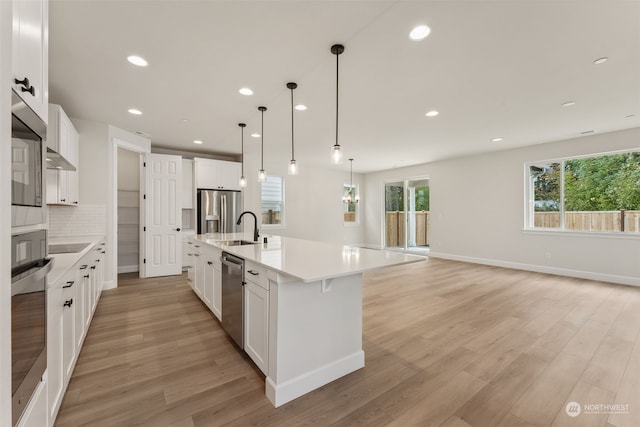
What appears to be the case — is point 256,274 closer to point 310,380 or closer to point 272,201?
point 310,380

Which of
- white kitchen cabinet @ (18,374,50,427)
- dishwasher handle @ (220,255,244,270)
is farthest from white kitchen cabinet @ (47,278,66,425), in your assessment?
dishwasher handle @ (220,255,244,270)

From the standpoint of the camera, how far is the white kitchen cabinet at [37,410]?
1.03 metres

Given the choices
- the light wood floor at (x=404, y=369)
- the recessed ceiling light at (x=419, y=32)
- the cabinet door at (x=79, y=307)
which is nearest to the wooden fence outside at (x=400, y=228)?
the light wood floor at (x=404, y=369)

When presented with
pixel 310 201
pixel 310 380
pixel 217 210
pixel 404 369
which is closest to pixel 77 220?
pixel 217 210

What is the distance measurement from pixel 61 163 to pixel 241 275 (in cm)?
286

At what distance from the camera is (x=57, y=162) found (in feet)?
10.2

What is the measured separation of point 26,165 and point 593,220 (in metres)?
7.32

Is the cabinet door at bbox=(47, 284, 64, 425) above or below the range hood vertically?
below

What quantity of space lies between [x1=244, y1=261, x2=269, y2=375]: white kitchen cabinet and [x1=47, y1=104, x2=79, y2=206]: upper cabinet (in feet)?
8.98

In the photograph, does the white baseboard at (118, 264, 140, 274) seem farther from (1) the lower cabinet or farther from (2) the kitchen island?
(2) the kitchen island

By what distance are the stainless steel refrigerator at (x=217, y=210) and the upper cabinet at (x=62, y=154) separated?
2.01 meters

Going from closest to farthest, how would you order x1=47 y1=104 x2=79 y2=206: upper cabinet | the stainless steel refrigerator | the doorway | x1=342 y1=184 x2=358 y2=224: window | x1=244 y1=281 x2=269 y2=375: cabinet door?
x1=244 y1=281 x2=269 y2=375: cabinet door, x1=47 y1=104 x2=79 y2=206: upper cabinet, the stainless steel refrigerator, the doorway, x1=342 y1=184 x2=358 y2=224: window

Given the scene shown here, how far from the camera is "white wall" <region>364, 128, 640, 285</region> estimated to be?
462cm

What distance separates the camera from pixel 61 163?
3.17m
